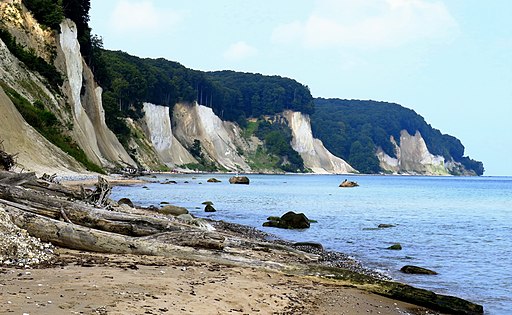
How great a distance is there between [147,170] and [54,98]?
4232 cm

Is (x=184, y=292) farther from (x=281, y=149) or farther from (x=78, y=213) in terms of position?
(x=281, y=149)

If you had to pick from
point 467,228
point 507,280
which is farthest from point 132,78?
point 507,280

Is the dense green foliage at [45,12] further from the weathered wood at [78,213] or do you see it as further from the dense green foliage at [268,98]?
the dense green foliage at [268,98]

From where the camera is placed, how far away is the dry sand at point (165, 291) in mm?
6309

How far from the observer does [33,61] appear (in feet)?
162

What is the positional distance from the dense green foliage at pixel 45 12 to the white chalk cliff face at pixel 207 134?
69.3 metres

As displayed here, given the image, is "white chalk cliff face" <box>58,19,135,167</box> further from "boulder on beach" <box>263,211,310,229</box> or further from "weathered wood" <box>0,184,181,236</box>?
"weathered wood" <box>0,184,181,236</box>

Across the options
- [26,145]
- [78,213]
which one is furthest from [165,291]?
[26,145]

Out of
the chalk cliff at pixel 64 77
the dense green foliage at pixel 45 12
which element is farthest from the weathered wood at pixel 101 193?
the dense green foliage at pixel 45 12

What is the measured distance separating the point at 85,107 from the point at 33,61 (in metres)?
17.2

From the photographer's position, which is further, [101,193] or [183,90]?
[183,90]

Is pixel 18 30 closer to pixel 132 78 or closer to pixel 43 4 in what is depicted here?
pixel 43 4

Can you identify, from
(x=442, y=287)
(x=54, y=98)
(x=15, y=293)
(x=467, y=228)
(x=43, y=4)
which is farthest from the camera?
(x=43, y=4)

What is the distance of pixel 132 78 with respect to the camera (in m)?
107
